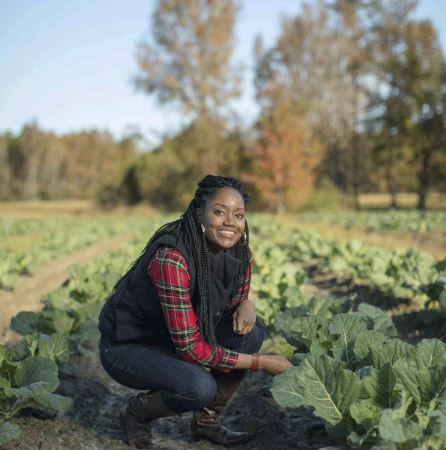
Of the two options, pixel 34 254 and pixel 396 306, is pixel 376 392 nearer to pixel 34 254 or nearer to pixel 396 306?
pixel 396 306

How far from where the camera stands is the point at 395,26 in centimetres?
3216

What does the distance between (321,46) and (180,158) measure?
12.2 meters

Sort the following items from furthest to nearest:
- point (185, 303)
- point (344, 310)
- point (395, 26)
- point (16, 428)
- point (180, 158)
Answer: point (180, 158), point (395, 26), point (344, 310), point (185, 303), point (16, 428)

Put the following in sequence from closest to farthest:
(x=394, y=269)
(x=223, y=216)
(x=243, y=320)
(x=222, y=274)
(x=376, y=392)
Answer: (x=376, y=392)
(x=223, y=216)
(x=222, y=274)
(x=243, y=320)
(x=394, y=269)

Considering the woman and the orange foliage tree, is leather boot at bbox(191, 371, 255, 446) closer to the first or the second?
the woman

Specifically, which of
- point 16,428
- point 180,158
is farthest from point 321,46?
point 16,428

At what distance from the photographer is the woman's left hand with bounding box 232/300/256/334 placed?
300cm

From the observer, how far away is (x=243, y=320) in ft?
9.84

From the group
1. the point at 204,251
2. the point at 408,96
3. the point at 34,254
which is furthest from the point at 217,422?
the point at 408,96

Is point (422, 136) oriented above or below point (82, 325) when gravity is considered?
above

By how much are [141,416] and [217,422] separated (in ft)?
1.46

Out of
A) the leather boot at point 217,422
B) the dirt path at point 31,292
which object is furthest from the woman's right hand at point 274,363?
the dirt path at point 31,292

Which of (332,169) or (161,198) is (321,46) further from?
(161,198)

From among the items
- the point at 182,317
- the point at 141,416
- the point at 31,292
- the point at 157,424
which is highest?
the point at 182,317
